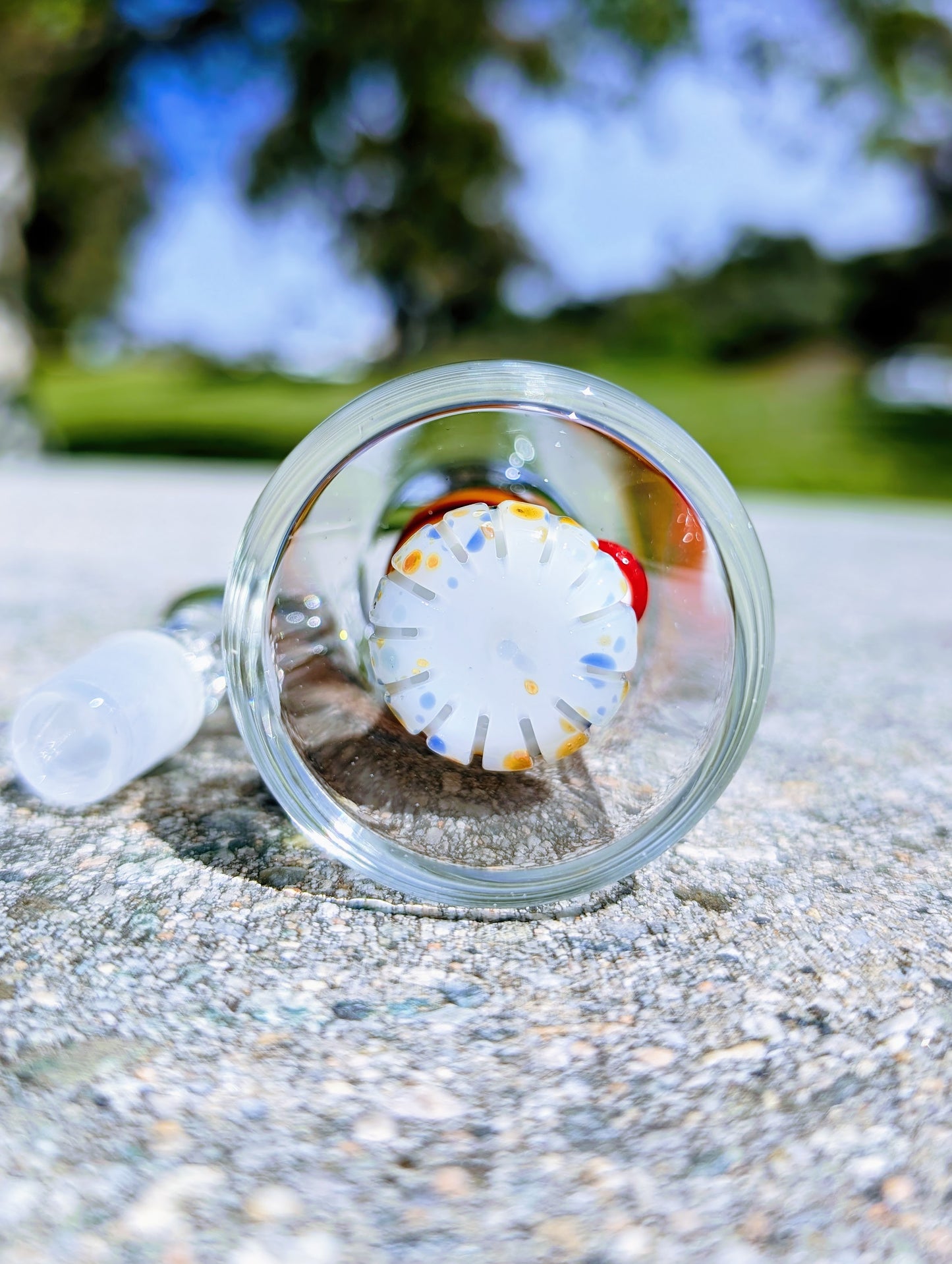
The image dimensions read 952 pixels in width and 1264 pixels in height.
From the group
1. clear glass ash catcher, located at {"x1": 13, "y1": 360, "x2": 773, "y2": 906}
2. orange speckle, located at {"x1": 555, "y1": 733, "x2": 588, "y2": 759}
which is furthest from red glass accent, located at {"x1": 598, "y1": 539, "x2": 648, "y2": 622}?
orange speckle, located at {"x1": 555, "y1": 733, "x2": 588, "y2": 759}

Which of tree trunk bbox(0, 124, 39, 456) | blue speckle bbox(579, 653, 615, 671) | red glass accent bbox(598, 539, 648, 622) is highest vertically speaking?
tree trunk bbox(0, 124, 39, 456)

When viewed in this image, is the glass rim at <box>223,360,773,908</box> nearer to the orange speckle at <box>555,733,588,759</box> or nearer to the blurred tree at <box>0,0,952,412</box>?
the orange speckle at <box>555,733,588,759</box>

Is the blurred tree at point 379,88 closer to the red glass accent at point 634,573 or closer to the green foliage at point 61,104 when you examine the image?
the green foliage at point 61,104

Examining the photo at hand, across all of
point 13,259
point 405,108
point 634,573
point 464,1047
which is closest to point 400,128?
point 405,108

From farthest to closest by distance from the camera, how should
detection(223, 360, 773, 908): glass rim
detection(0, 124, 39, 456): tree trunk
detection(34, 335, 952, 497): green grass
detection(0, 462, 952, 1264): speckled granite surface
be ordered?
1. detection(34, 335, 952, 497): green grass
2. detection(0, 124, 39, 456): tree trunk
3. detection(223, 360, 773, 908): glass rim
4. detection(0, 462, 952, 1264): speckled granite surface

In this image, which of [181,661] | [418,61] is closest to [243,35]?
[418,61]

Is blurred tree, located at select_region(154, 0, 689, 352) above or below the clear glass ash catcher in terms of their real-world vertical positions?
above

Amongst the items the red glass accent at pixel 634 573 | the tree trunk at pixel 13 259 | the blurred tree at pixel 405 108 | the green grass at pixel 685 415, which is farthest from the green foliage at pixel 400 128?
the red glass accent at pixel 634 573
